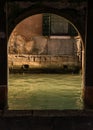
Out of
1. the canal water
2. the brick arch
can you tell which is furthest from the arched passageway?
the brick arch

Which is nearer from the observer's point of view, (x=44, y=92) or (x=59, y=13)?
(x=59, y=13)

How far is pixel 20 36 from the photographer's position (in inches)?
895

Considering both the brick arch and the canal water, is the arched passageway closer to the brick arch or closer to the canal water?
the canal water

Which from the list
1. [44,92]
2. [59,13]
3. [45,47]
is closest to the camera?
[59,13]

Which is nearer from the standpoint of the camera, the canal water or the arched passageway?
the canal water

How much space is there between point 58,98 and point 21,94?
163 centimetres

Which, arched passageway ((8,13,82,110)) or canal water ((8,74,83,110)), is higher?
arched passageway ((8,13,82,110))

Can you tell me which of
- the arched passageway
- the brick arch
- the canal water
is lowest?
the canal water

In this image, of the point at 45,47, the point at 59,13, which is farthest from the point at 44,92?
the point at 45,47

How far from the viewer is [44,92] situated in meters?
15.5

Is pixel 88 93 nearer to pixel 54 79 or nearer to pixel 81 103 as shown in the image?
pixel 81 103

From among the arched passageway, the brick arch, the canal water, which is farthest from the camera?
the arched passageway

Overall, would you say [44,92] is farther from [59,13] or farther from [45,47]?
[45,47]

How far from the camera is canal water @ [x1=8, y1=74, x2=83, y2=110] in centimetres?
1233
